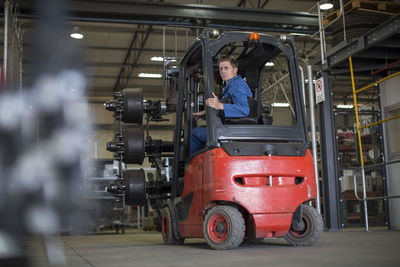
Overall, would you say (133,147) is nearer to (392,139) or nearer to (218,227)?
(218,227)

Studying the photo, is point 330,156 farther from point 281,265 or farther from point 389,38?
point 281,265

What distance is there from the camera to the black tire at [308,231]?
477cm

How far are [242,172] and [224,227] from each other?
0.57 m

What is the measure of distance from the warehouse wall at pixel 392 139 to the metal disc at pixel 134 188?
4.81 metres

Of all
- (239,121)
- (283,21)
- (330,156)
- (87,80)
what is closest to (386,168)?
(330,156)

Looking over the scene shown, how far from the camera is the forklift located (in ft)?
14.2

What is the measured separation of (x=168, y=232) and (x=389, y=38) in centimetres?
456

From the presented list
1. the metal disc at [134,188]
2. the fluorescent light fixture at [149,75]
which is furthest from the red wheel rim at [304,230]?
the fluorescent light fixture at [149,75]

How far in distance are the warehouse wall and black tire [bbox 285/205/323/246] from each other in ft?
13.1

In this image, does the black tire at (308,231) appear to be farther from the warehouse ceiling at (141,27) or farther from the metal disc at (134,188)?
the warehouse ceiling at (141,27)

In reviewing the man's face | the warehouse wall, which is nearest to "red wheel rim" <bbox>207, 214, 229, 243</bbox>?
the man's face

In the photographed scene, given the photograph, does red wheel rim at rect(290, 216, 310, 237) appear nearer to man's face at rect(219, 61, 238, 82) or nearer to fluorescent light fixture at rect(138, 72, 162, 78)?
man's face at rect(219, 61, 238, 82)

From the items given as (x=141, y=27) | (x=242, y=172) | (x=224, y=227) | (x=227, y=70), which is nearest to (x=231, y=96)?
(x=227, y=70)

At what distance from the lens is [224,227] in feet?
14.5
